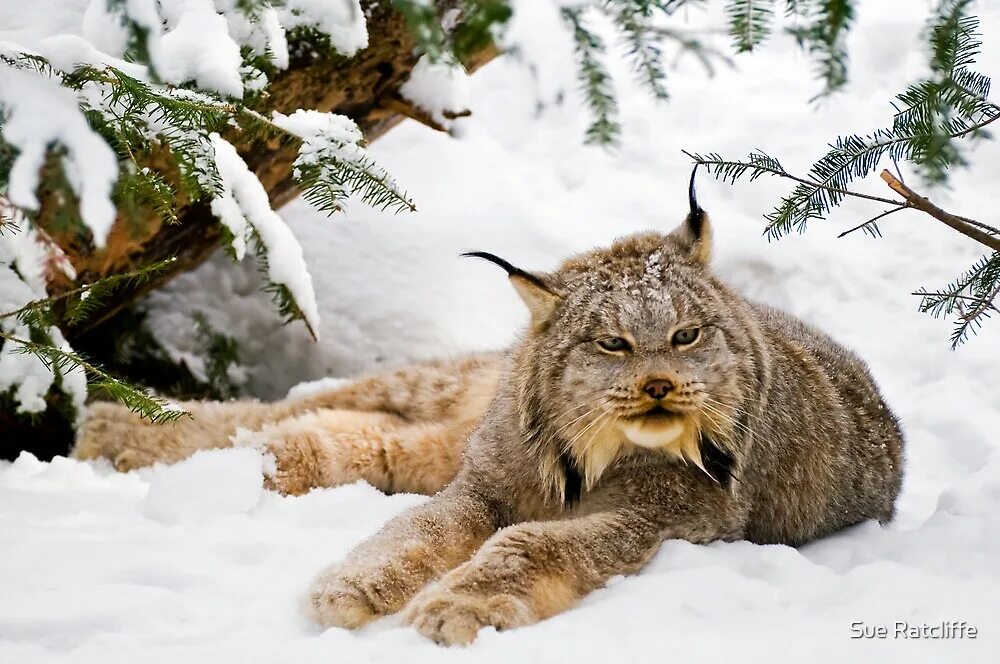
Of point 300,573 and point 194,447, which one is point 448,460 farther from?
point 300,573

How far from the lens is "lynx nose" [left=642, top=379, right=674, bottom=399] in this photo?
3037 millimetres

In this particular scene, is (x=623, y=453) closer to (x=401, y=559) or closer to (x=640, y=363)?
(x=640, y=363)

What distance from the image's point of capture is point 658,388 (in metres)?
3.04

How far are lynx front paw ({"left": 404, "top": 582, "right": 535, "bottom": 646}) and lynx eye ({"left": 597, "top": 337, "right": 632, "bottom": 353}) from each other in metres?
0.87

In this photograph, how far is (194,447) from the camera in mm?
4461

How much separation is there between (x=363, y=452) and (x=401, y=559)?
1.46 m

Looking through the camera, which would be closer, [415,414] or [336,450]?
[336,450]

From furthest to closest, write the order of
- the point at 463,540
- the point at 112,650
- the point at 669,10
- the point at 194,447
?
the point at 194,447, the point at 463,540, the point at 112,650, the point at 669,10

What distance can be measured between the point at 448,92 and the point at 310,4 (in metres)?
1.11

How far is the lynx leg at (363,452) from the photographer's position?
14.3 ft

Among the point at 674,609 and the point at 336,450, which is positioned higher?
the point at 336,450

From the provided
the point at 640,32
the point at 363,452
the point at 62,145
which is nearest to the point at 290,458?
the point at 363,452

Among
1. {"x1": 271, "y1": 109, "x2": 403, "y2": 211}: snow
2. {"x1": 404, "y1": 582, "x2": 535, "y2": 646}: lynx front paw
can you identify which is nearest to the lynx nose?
{"x1": 404, "y1": 582, "x2": 535, "y2": 646}: lynx front paw

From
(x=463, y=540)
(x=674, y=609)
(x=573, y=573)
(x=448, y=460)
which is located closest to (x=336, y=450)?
(x=448, y=460)
